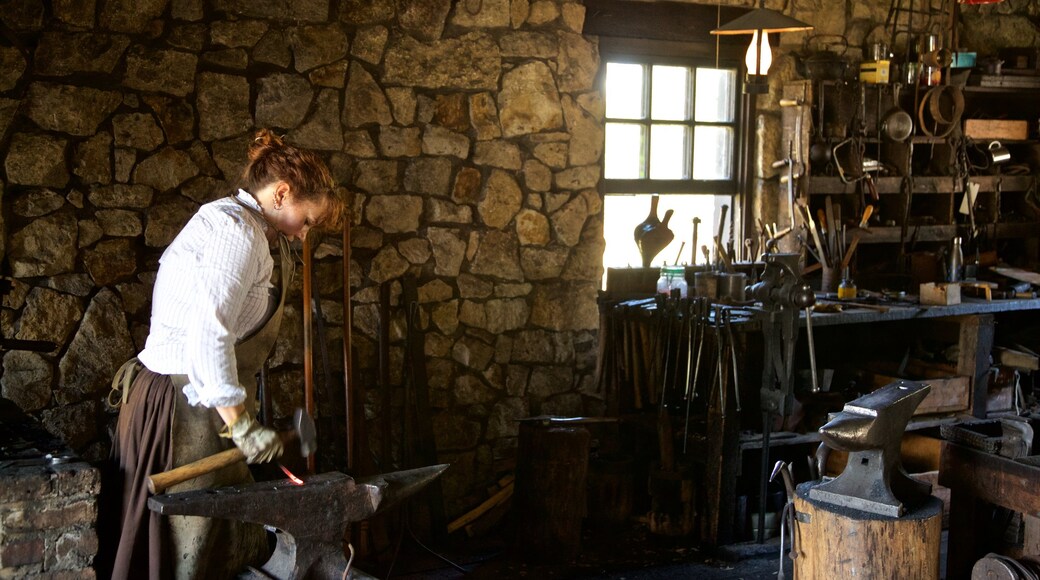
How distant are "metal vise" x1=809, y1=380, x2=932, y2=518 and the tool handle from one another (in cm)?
178

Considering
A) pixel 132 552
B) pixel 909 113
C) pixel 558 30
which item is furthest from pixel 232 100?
pixel 909 113

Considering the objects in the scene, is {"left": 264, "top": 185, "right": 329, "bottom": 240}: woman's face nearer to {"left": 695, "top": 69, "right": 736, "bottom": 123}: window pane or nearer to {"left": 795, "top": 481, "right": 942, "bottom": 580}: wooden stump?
{"left": 795, "top": 481, "right": 942, "bottom": 580}: wooden stump

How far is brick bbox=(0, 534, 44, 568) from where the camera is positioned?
286 centimetres

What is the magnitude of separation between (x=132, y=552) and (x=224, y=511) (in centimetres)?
43

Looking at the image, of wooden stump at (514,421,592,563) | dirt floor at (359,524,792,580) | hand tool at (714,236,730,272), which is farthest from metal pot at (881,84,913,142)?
wooden stump at (514,421,592,563)

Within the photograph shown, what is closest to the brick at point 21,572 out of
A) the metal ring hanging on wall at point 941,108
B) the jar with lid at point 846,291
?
the jar with lid at point 846,291

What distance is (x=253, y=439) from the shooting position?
9.45 feet

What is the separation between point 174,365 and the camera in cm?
297

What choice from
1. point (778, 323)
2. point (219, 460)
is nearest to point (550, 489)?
point (778, 323)

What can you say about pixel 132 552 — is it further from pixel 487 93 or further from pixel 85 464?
pixel 487 93

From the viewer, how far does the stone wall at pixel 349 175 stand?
4059 millimetres

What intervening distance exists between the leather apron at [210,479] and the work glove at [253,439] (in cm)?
13

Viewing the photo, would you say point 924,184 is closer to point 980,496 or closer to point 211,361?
point 980,496

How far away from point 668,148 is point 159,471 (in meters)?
3.37
